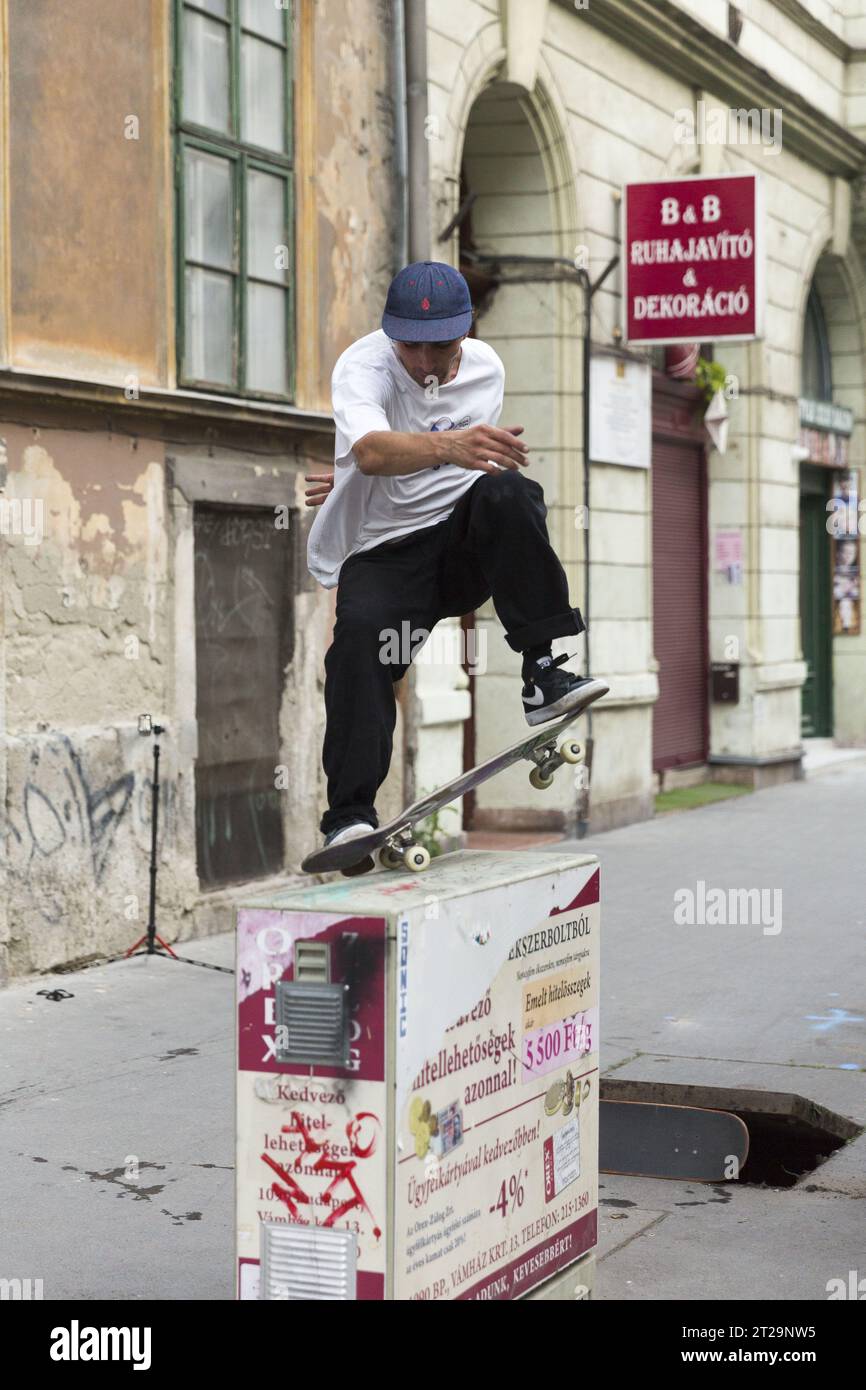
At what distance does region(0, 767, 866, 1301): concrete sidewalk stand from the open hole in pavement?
0.08 metres

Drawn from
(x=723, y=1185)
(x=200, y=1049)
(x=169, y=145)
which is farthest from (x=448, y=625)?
(x=723, y=1185)

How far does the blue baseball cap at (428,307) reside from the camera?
479 centimetres

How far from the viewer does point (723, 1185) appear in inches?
239

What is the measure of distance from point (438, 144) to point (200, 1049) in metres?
6.65

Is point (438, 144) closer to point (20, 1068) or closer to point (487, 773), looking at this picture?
point (20, 1068)

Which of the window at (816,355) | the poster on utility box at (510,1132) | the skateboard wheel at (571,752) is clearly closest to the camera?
the poster on utility box at (510,1132)

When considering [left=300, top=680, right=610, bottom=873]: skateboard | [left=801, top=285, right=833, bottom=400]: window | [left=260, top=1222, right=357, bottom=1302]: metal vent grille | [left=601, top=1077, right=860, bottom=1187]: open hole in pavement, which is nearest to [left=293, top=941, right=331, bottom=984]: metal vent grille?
[left=260, top=1222, right=357, bottom=1302]: metal vent grille

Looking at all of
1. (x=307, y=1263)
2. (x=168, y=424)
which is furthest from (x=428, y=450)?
(x=168, y=424)

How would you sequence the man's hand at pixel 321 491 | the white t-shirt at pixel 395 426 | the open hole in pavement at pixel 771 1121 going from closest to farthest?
the white t-shirt at pixel 395 426 < the man's hand at pixel 321 491 < the open hole in pavement at pixel 771 1121

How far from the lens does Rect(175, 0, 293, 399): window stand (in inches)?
381

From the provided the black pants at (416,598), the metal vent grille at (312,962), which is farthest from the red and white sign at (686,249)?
the metal vent grille at (312,962)

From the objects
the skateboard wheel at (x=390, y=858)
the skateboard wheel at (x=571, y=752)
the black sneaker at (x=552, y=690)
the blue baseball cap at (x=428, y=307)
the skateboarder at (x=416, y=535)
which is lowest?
the skateboard wheel at (x=390, y=858)

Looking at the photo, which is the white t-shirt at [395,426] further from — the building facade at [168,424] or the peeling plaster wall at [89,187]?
the peeling plaster wall at [89,187]
